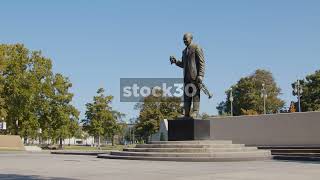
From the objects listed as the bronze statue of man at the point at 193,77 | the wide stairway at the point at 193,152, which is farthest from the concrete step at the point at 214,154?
the bronze statue of man at the point at 193,77

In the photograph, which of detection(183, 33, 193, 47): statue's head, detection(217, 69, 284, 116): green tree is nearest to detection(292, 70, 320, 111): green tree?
detection(217, 69, 284, 116): green tree

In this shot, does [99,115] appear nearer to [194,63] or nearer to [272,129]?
[272,129]

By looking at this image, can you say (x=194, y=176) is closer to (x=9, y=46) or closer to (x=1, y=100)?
(x=1, y=100)

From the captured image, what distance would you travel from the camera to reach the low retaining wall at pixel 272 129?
107ft

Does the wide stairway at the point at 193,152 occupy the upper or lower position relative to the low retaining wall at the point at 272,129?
lower

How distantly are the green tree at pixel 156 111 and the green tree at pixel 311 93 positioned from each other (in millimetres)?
17523

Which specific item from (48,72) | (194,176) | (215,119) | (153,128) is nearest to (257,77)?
(153,128)

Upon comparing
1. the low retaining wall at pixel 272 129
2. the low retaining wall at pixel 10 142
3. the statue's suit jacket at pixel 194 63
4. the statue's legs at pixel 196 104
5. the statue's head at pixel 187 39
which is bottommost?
the low retaining wall at pixel 10 142

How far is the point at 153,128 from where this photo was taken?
229ft

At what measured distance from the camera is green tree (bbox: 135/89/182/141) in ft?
228

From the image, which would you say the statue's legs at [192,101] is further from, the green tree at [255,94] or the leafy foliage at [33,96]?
the green tree at [255,94]

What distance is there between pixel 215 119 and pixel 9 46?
27663 millimetres

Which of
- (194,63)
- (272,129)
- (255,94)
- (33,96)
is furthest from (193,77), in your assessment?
(255,94)

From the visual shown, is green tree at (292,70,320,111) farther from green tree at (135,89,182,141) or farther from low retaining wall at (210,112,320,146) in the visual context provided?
low retaining wall at (210,112,320,146)
